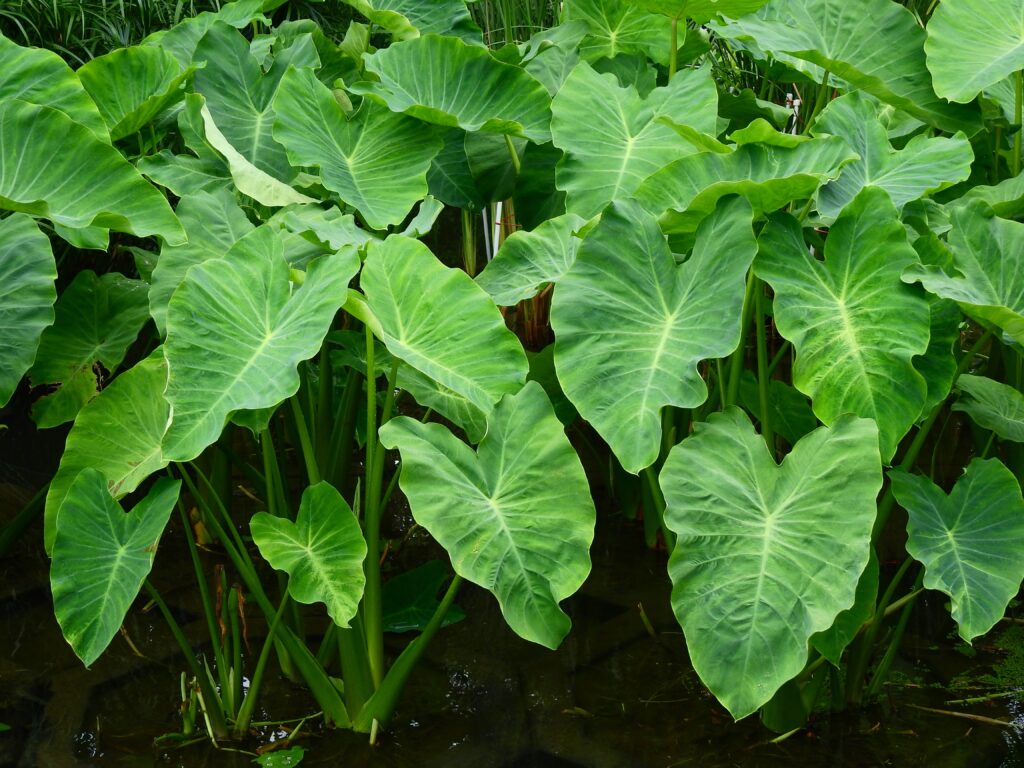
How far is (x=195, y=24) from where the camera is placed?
2387 millimetres

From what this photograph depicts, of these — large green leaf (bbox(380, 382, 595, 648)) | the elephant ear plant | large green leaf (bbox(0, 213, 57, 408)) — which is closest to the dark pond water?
the elephant ear plant

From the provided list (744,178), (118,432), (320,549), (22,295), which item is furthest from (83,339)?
(744,178)

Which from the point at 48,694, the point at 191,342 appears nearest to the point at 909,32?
the point at 191,342

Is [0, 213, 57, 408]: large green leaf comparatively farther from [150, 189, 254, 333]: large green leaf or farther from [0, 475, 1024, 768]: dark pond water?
[0, 475, 1024, 768]: dark pond water

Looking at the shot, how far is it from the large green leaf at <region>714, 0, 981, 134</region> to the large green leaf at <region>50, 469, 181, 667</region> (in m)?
1.41

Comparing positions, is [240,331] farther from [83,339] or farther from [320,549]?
[83,339]

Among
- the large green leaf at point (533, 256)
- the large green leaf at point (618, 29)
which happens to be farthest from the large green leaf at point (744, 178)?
the large green leaf at point (618, 29)

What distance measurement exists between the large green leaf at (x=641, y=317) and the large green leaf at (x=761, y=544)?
0.09m

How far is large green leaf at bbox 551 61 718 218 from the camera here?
6.26 feet

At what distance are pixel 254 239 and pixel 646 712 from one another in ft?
3.33

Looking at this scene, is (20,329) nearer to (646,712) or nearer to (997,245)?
(646,712)

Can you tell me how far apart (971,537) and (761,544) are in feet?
1.31

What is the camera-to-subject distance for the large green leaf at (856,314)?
4.66ft

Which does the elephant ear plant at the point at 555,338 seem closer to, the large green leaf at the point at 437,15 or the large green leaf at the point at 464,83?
the large green leaf at the point at 464,83
